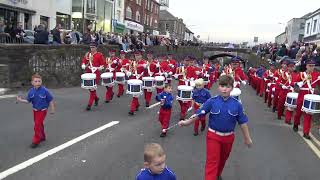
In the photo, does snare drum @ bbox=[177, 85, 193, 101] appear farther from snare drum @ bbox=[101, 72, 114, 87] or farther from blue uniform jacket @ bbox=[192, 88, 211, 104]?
snare drum @ bbox=[101, 72, 114, 87]

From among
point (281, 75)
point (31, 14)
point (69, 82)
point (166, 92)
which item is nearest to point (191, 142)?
point (166, 92)

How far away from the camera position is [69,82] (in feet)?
74.3

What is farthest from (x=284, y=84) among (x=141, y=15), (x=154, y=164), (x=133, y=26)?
(x=141, y=15)

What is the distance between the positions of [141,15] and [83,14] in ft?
101

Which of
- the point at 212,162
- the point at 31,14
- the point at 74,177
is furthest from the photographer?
the point at 31,14

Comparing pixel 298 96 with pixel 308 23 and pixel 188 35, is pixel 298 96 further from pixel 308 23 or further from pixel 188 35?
pixel 188 35

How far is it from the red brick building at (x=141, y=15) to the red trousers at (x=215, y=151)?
58569 mm

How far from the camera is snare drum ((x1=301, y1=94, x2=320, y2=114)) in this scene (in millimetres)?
11870

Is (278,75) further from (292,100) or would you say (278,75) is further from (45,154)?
(45,154)

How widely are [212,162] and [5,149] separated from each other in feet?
15.3

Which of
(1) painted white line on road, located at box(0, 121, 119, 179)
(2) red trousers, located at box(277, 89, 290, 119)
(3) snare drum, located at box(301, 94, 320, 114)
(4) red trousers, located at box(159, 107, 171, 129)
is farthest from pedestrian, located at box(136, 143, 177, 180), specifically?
(2) red trousers, located at box(277, 89, 290, 119)

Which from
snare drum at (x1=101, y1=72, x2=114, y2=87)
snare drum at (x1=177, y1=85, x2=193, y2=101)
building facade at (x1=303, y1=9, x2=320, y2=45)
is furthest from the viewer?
building facade at (x1=303, y1=9, x2=320, y2=45)

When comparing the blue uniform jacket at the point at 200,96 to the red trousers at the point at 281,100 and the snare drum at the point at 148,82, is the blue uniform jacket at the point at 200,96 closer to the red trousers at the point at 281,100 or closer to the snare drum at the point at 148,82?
the snare drum at the point at 148,82

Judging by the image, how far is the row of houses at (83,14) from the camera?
33031 mm
